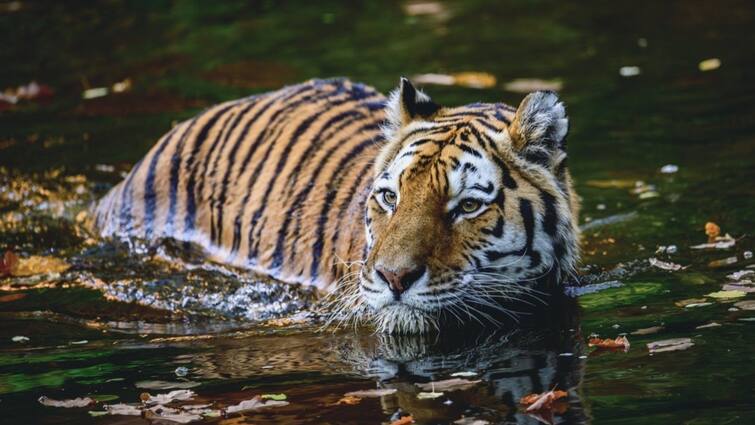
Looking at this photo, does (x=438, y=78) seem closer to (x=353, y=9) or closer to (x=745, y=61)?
(x=745, y=61)

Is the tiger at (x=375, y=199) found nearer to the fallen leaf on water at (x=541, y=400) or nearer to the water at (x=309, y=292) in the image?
the water at (x=309, y=292)

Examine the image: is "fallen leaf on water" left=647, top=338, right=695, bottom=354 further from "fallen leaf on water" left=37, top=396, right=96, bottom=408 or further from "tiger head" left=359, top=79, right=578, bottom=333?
"fallen leaf on water" left=37, top=396, right=96, bottom=408

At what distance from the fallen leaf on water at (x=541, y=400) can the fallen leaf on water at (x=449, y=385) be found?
10.7 inches

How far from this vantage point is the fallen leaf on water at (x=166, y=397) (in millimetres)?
4133

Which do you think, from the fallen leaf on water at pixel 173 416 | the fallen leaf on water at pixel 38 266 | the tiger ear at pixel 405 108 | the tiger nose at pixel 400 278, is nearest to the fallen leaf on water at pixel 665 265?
the tiger ear at pixel 405 108

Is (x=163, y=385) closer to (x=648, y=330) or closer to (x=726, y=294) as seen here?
(x=648, y=330)

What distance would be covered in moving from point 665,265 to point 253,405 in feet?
7.68

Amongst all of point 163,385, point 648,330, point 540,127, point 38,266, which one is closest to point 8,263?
point 38,266

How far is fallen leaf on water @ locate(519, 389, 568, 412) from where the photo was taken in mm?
3738

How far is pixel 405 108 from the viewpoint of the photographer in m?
5.04

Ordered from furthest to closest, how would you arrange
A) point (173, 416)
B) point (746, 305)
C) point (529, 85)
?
1. point (529, 85)
2. point (746, 305)
3. point (173, 416)

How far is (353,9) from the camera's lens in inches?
517

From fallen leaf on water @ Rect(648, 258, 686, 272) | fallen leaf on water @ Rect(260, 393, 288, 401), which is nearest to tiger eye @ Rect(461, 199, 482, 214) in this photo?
fallen leaf on water @ Rect(260, 393, 288, 401)

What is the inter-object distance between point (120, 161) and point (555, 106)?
13.9 ft
